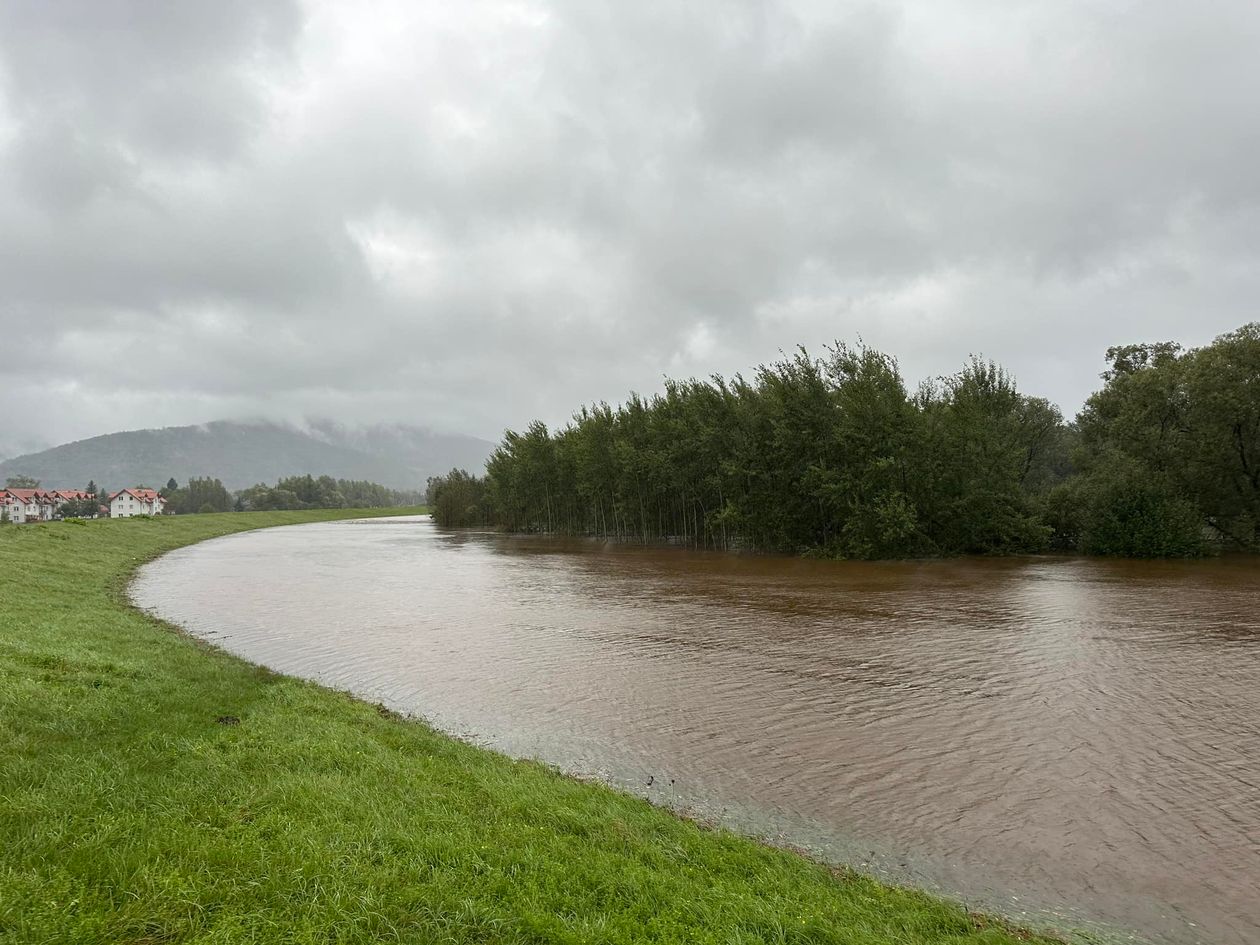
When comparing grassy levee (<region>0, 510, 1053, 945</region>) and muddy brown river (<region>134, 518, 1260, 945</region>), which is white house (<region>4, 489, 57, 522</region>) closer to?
muddy brown river (<region>134, 518, 1260, 945</region>)

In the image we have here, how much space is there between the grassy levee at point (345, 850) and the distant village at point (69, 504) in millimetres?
147138

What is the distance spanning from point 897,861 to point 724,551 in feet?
157

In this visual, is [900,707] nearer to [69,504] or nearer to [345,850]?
[345,850]

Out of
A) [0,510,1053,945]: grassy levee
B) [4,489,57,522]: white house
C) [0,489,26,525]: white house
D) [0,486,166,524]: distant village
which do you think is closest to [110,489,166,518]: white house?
[0,486,166,524]: distant village

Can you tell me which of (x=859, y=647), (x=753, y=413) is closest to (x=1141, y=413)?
(x=753, y=413)

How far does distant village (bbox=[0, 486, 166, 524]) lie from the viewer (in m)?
142

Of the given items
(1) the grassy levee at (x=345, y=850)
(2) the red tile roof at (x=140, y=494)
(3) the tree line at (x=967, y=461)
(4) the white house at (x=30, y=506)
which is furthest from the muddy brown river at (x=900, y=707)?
(2) the red tile roof at (x=140, y=494)

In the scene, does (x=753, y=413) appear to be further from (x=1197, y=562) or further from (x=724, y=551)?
(x=1197, y=562)

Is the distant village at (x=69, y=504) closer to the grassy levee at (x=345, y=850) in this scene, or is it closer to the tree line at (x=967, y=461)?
the tree line at (x=967, y=461)

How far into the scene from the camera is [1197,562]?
38.5 metres

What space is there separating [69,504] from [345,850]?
199894mm

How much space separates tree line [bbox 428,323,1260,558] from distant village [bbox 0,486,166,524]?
12566cm

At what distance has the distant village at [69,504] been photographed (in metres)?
142

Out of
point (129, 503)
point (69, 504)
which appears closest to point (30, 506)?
point (69, 504)
